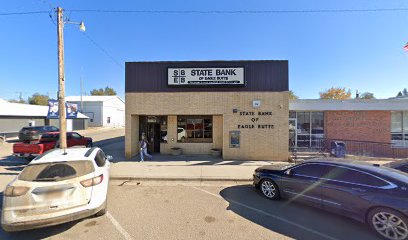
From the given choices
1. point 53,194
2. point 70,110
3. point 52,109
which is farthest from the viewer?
point 70,110

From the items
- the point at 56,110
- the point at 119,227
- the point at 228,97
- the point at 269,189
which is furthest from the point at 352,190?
the point at 56,110

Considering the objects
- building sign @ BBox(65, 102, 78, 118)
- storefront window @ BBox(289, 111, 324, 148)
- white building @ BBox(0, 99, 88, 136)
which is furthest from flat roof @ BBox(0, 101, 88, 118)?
storefront window @ BBox(289, 111, 324, 148)

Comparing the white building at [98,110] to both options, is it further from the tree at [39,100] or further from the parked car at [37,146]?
the parked car at [37,146]

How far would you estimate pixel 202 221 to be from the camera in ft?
14.1

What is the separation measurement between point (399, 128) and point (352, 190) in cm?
1354

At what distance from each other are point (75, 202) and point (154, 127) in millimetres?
8931

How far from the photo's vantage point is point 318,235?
3.81 m

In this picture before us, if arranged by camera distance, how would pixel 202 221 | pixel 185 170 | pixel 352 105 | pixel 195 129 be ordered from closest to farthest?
pixel 202 221 < pixel 185 170 < pixel 195 129 < pixel 352 105

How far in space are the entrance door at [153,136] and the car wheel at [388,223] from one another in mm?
11034

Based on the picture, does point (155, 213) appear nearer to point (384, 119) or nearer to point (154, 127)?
point (154, 127)

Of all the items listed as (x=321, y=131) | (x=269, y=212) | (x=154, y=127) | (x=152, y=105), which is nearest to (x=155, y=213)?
(x=269, y=212)

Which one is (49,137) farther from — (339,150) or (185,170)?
(339,150)

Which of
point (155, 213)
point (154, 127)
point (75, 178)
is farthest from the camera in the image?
point (154, 127)

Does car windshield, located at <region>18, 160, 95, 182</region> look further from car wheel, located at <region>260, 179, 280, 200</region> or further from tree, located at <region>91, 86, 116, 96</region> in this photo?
tree, located at <region>91, 86, 116, 96</region>
